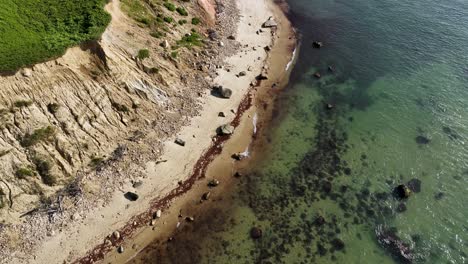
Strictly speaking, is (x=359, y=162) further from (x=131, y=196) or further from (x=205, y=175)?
(x=131, y=196)

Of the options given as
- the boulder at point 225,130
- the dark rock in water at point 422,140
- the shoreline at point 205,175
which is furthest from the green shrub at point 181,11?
the dark rock in water at point 422,140

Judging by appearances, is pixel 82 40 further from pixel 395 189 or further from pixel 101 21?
pixel 395 189

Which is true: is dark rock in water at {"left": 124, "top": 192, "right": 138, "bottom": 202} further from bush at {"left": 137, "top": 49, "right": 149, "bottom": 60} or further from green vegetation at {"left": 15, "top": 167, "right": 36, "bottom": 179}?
bush at {"left": 137, "top": 49, "right": 149, "bottom": 60}

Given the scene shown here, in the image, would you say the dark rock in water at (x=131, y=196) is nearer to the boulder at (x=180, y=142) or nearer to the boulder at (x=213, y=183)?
the boulder at (x=213, y=183)

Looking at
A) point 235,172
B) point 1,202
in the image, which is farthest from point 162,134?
point 1,202

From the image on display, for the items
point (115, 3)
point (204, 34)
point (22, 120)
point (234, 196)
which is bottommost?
point (234, 196)
